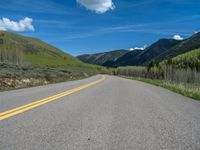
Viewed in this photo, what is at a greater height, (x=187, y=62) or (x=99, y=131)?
(x=187, y=62)

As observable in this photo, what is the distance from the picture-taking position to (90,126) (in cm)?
515

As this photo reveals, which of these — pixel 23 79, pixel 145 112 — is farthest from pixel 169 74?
pixel 145 112

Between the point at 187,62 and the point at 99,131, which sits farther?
the point at 187,62

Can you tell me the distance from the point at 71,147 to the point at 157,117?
314 centimetres

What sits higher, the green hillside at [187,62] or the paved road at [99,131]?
the green hillside at [187,62]

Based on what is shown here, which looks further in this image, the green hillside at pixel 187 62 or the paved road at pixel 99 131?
the green hillside at pixel 187 62

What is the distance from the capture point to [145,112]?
696 centimetres

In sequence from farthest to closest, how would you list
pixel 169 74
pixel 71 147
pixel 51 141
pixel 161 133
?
pixel 169 74 < pixel 161 133 < pixel 51 141 < pixel 71 147

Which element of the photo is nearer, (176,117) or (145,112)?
(176,117)

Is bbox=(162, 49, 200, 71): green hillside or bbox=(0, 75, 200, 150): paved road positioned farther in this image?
bbox=(162, 49, 200, 71): green hillside

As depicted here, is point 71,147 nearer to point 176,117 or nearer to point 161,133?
point 161,133

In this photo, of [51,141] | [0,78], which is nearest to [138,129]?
[51,141]

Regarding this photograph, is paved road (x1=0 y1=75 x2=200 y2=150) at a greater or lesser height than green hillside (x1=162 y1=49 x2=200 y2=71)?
lesser

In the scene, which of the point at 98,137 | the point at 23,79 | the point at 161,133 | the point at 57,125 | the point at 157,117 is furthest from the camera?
the point at 23,79
